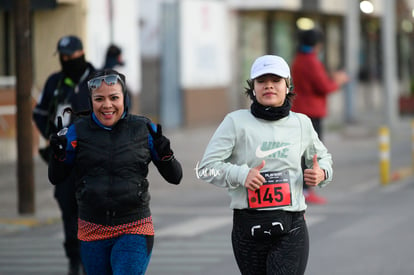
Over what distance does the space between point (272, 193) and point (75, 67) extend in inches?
127

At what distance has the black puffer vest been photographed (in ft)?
18.4

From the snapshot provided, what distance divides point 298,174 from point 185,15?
21978 millimetres

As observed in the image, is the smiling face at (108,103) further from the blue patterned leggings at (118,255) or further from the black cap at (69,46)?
the black cap at (69,46)

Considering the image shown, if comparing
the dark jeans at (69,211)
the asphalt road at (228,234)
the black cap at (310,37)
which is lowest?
the asphalt road at (228,234)

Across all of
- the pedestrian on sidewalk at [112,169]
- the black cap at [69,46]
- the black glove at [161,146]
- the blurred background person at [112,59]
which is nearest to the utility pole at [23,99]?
the blurred background person at [112,59]

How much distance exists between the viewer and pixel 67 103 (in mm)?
8281

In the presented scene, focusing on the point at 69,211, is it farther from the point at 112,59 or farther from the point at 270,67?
the point at 112,59

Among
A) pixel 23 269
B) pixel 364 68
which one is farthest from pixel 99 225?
pixel 364 68

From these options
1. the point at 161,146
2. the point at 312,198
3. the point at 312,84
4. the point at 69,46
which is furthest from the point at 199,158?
the point at 161,146

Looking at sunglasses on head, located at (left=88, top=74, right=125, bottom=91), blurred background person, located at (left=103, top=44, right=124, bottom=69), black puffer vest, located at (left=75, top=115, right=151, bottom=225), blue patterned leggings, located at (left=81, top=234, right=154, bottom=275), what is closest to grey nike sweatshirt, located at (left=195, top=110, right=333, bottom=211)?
black puffer vest, located at (left=75, top=115, right=151, bottom=225)

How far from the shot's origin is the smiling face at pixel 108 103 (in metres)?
5.60

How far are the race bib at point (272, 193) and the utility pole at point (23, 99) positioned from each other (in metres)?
7.22

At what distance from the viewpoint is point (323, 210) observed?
1269 cm

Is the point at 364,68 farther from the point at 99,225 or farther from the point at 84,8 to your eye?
the point at 99,225
